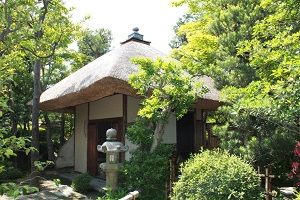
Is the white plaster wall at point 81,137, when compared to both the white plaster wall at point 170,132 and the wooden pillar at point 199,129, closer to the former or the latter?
the white plaster wall at point 170,132

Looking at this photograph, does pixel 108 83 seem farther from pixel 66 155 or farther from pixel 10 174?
pixel 66 155

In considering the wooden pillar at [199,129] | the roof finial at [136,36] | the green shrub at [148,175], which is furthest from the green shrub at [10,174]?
the green shrub at [148,175]

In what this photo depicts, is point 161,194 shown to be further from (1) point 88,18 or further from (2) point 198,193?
(1) point 88,18

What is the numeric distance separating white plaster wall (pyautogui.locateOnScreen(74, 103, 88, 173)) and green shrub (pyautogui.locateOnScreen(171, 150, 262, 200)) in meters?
6.45

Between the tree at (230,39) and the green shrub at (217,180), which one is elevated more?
the tree at (230,39)

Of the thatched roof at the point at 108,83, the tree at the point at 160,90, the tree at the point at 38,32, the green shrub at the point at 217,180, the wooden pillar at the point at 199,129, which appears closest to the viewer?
the green shrub at the point at 217,180

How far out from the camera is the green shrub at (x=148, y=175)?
20.8 feet

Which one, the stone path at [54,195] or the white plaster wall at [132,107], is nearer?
the stone path at [54,195]

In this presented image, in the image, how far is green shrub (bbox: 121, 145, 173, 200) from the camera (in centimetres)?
634

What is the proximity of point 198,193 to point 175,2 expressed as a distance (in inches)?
286

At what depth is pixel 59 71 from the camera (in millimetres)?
17609

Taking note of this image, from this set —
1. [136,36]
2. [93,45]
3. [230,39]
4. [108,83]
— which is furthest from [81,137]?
[93,45]

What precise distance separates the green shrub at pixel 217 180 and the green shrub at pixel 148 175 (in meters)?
1.28

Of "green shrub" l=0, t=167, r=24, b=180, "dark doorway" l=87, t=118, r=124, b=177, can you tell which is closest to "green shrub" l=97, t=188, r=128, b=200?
"dark doorway" l=87, t=118, r=124, b=177
